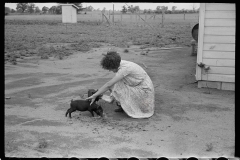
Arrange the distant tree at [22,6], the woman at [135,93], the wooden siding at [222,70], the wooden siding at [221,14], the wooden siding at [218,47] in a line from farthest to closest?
the distant tree at [22,6], the wooden siding at [222,70], the wooden siding at [218,47], the wooden siding at [221,14], the woman at [135,93]

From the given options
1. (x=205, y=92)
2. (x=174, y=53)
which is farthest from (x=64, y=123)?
(x=174, y=53)

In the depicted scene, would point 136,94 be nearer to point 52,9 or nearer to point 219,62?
point 219,62

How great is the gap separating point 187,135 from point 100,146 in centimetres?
132

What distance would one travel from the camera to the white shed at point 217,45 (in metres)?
7.04

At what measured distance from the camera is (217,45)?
721 cm

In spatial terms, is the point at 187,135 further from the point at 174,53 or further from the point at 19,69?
the point at 174,53

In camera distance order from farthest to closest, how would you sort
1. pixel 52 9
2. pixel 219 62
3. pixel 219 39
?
1. pixel 52 9
2. pixel 219 62
3. pixel 219 39

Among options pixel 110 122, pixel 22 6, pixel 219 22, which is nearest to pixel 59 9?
pixel 22 6

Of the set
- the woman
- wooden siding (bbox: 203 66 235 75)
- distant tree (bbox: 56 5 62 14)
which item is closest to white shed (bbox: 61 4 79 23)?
distant tree (bbox: 56 5 62 14)

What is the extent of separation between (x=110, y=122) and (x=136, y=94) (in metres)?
0.68

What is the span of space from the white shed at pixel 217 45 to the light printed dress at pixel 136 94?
8.19 ft

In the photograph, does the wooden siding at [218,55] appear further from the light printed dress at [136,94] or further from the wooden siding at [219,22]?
the light printed dress at [136,94]

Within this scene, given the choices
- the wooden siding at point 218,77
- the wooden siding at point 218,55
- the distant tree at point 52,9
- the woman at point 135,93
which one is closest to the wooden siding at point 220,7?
the wooden siding at point 218,55

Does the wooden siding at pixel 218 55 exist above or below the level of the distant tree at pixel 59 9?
below
